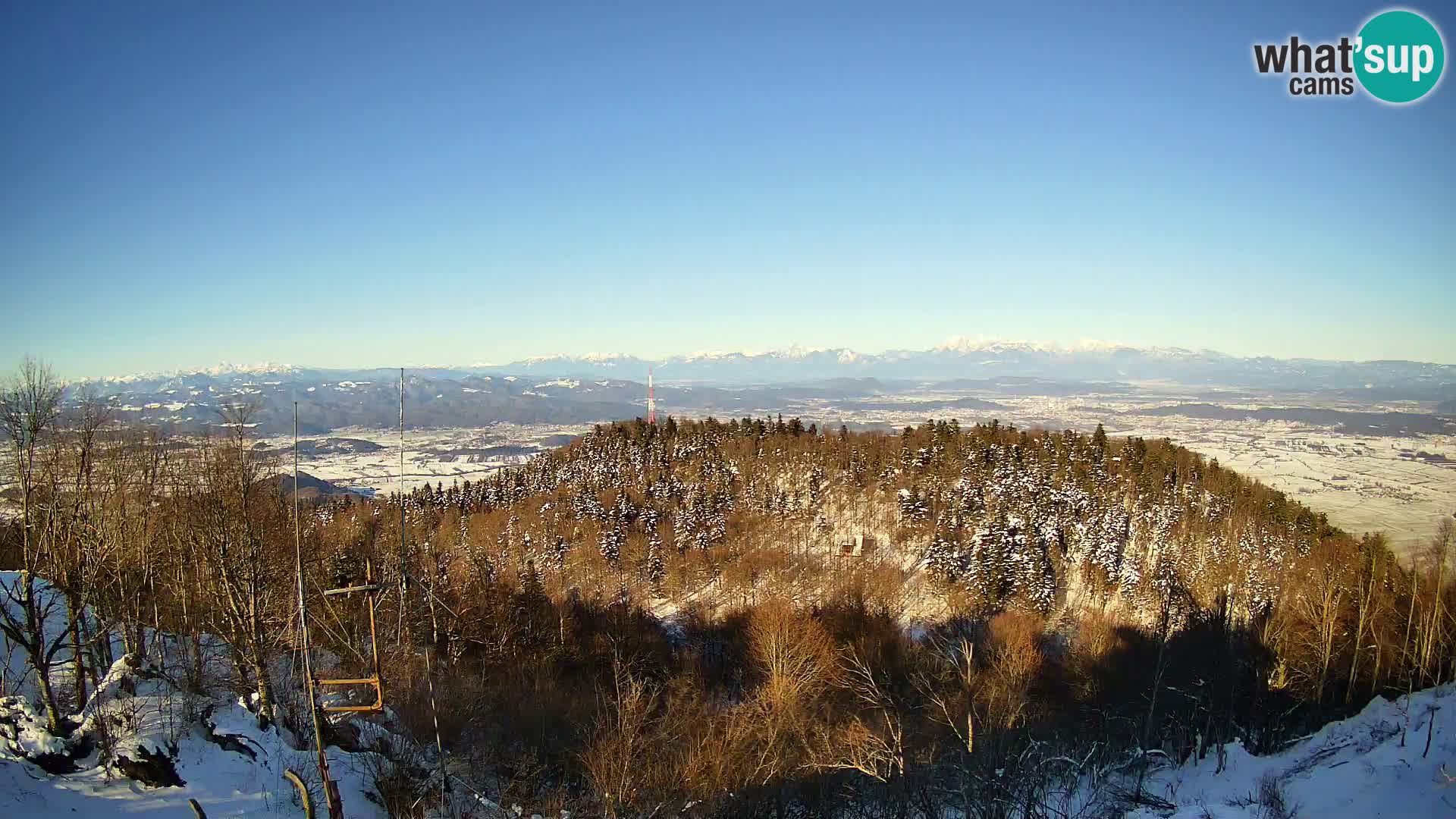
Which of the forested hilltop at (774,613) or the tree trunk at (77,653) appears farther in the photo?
the forested hilltop at (774,613)

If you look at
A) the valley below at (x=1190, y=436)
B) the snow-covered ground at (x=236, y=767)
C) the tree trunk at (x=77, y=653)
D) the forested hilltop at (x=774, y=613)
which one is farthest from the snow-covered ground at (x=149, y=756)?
the valley below at (x=1190, y=436)

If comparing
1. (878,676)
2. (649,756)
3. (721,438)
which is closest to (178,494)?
(649,756)

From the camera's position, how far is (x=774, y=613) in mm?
27141

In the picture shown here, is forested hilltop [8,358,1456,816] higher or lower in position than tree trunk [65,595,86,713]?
lower

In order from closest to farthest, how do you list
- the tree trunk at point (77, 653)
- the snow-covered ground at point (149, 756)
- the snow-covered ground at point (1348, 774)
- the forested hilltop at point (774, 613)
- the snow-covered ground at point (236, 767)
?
the snow-covered ground at point (149, 756) → the snow-covered ground at point (236, 767) → the tree trunk at point (77, 653) → the forested hilltop at point (774, 613) → the snow-covered ground at point (1348, 774)

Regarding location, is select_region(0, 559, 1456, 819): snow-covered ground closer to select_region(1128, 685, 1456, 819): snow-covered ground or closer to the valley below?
select_region(1128, 685, 1456, 819): snow-covered ground

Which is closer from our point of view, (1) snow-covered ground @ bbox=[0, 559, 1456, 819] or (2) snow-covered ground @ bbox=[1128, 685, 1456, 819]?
(1) snow-covered ground @ bbox=[0, 559, 1456, 819]

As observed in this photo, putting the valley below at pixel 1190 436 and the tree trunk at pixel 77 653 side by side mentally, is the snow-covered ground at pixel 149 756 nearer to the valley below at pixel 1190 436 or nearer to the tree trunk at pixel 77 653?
the tree trunk at pixel 77 653

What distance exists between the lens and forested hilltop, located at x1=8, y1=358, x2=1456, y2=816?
1537cm

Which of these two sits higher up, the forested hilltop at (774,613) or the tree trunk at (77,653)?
the tree trunk at (77,653)

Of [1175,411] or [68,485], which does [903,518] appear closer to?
[68,485]

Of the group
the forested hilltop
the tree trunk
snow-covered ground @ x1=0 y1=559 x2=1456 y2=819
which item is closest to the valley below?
the forested hilltop

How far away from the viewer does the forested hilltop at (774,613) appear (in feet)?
50.4

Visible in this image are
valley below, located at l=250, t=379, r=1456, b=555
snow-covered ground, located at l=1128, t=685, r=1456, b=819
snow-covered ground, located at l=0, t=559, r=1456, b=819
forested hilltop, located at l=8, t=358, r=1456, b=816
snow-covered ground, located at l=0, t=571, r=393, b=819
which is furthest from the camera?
valley below, located at l=250, t=379, r=1456, b=555
